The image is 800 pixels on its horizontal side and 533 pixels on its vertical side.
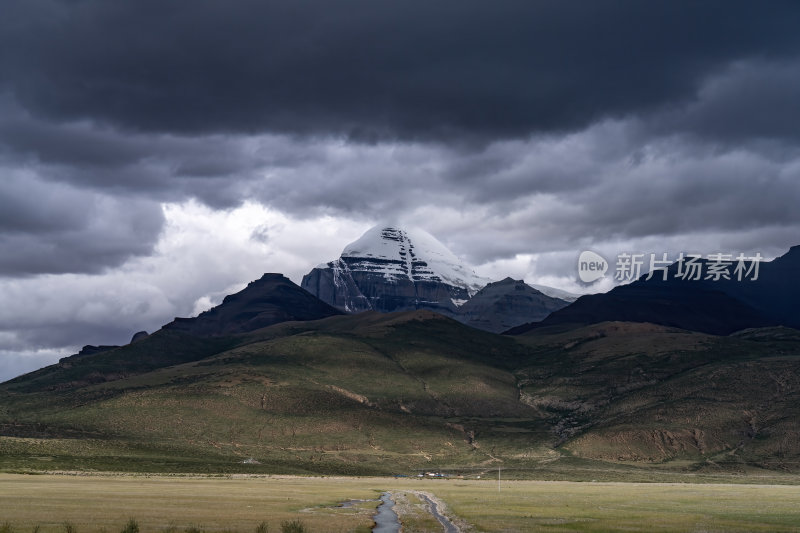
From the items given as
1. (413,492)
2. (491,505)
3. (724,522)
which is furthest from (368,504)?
(724,522)

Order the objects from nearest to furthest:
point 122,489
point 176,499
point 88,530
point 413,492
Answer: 1. point 88,530
2. point 176,499
3. point 122,489
4. point 413,492

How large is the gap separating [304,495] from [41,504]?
4456 centimetres

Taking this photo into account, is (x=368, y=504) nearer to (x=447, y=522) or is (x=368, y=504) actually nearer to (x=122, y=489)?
(x=447, y=522)

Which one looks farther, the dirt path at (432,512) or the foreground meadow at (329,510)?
the dirt path at (432,512)

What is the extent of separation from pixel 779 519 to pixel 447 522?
116 ft

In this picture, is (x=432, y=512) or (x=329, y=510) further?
(x=432, y=512)

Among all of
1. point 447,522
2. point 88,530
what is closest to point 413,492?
point 447,522

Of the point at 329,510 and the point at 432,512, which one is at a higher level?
the point at 329,510

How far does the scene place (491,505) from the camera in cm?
11681

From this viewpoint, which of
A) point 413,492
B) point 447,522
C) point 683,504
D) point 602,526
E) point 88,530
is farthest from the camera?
point 413,492

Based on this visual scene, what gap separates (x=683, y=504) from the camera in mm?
121312

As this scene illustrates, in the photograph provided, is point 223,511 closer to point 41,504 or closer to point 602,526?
point 41,504

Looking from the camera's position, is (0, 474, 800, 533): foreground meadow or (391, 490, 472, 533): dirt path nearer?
(0, 474, 800, 533): foreground meadow

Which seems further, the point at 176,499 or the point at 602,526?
the point at 176,499
